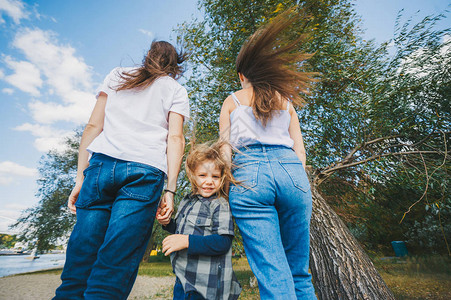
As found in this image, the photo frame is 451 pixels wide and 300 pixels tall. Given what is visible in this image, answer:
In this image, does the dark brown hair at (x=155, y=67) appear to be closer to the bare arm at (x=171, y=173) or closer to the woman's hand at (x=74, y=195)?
the bare arm at (x=171, y=173)

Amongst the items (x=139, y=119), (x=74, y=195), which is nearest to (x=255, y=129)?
(x=139, y=119)

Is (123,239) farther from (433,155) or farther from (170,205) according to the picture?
(433,155)

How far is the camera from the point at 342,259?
3.19m

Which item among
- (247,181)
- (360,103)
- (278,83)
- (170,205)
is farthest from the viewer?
(360,103)

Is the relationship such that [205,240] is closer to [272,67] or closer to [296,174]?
[296,174]

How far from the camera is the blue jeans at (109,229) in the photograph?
54.8 inches

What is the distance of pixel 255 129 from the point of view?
1891 millimetres

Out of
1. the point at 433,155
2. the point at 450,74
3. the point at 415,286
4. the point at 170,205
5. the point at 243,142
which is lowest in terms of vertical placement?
the point at 415,286

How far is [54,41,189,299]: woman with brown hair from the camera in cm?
142

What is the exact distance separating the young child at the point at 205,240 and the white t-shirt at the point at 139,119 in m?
0.43

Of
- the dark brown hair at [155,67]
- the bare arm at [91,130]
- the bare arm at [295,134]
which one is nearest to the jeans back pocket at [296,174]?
the bare arm at [295,134]

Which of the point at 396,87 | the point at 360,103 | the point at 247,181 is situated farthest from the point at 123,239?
the point at 396,87

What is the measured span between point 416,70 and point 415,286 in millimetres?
6478

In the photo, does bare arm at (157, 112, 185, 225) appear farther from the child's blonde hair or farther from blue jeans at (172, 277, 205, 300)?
blue jeans at (172, 277, 205, 300)
